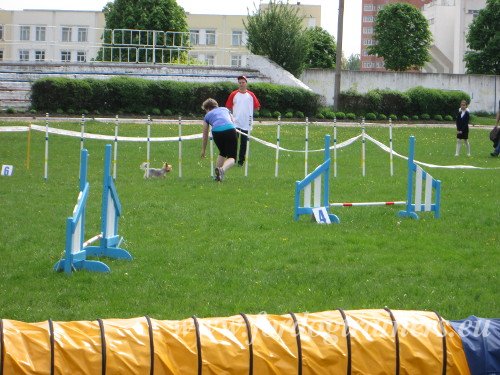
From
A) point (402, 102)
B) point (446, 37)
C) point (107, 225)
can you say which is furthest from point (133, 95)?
point (446, 37)

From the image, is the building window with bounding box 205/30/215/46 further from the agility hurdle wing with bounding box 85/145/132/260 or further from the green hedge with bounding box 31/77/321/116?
the agility hurdle wing with bounding box 85/145/132/260

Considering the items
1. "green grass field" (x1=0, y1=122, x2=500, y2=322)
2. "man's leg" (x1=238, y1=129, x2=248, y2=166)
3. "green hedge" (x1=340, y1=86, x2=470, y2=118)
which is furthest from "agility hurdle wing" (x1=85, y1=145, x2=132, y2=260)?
"green hedge" (x1=340, y1=86, x2=470, y2=118)

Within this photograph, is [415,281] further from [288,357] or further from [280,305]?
[288,357]

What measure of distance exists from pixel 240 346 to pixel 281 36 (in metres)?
40.1

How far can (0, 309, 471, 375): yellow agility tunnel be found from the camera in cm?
656

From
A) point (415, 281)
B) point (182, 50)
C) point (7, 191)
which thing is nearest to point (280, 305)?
point (415, 281)

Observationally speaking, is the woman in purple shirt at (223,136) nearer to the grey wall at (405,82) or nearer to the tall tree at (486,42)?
the grey wall at (405,82)

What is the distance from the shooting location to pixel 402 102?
40906 mm

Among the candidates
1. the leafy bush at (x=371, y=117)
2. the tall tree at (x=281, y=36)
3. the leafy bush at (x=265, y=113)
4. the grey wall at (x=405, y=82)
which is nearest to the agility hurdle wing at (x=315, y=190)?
the leafy bush at (x=265, y=113)

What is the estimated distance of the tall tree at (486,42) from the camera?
67.5 meters

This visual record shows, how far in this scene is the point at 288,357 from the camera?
6.79m

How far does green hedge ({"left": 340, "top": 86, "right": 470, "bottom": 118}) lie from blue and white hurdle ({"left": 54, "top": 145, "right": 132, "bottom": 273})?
96.9 ft

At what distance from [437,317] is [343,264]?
3935mm

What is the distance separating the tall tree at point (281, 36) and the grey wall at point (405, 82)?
241cm
